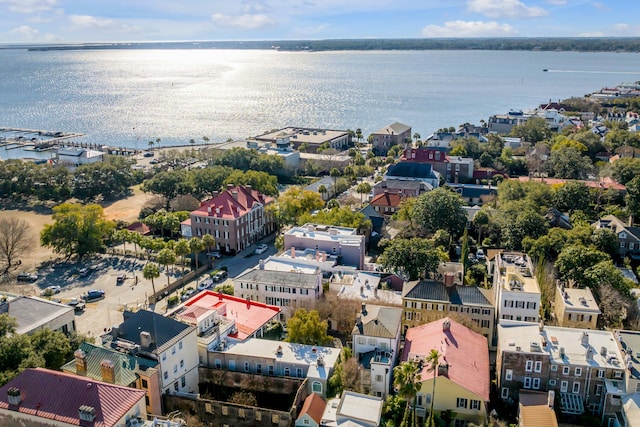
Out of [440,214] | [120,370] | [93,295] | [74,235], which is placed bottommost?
[93,295]

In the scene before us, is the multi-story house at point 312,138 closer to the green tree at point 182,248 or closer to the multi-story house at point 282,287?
the green tree at point 182,248

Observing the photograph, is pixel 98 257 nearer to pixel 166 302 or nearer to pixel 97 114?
pixel 166 302

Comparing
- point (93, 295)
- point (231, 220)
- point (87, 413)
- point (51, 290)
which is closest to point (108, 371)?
point (87, 413)

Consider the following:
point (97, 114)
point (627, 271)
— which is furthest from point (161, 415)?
point (97, 114)

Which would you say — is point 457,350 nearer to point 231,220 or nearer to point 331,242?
point 331,242

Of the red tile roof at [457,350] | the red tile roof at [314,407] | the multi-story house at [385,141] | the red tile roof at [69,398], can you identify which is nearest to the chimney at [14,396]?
the red tile roof at [69,398]

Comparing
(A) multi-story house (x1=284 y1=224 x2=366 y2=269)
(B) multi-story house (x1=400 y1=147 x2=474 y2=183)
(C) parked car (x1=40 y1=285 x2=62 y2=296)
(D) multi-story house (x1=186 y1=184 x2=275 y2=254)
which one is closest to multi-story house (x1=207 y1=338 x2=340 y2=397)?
(A) multi-story house (x1=284 y1=224 x2=366 y2=269)

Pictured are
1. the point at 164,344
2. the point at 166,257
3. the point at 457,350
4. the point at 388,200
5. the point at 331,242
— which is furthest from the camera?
the point at 388,200
